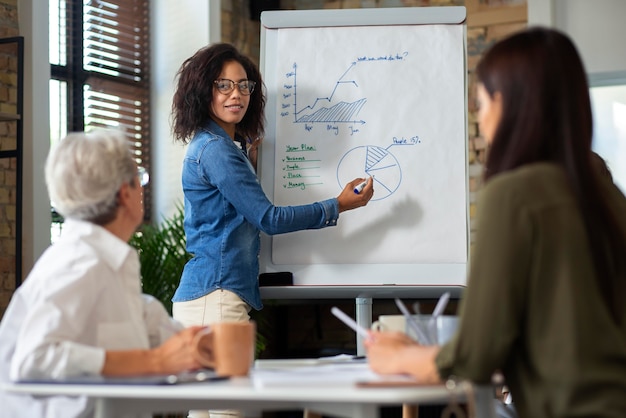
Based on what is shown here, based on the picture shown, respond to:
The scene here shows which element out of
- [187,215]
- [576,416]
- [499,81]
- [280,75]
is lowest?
[576,416]

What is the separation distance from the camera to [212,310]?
2.93 metres

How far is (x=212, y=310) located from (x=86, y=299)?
1229 mm

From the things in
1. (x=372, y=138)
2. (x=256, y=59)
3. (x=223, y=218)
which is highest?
(x=256, y=59)

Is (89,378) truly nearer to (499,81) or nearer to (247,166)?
(499,81)

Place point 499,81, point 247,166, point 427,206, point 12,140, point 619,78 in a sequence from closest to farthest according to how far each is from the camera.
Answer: point 499,81 → point 247,166 → point 427,206 → point 12,140 → point 619,78

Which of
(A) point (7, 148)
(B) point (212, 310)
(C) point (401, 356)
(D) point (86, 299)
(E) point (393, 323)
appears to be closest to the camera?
(C) point (401, 356)

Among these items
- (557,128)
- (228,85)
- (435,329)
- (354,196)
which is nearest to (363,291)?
(354,196)

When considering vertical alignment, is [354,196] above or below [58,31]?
below

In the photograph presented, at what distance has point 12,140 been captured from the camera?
388cm

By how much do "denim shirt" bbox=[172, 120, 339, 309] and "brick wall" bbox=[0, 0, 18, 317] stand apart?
1.10 m

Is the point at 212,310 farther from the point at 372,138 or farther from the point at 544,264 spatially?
the point at 544,264

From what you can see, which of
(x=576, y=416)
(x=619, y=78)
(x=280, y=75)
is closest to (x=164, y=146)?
(x=280, y=75)

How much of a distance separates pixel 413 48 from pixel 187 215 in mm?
1032

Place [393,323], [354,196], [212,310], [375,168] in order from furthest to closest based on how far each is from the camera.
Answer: [375,168] → [354,196] → [212,310] → [393,323]
